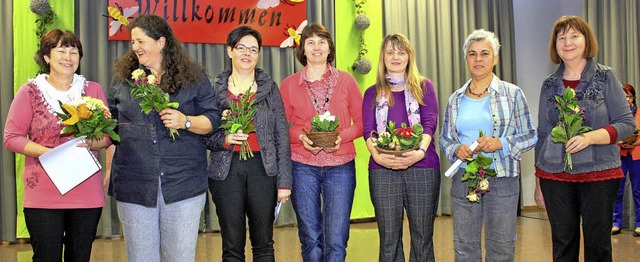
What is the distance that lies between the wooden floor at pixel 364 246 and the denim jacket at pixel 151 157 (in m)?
2.53

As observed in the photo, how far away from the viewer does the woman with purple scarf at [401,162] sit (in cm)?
346

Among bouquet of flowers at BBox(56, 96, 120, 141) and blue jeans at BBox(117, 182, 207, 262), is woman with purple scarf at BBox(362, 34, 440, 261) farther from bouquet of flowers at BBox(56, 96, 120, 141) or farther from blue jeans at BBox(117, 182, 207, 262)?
bouquet of flowers at BBox(56, 96, 120, 141)

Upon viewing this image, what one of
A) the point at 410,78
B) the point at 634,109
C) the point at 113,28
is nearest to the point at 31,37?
the point at 113,28

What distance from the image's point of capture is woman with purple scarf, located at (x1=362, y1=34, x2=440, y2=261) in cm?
346

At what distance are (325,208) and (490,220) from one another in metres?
0.94

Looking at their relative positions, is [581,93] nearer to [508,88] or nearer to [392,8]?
[508,88]

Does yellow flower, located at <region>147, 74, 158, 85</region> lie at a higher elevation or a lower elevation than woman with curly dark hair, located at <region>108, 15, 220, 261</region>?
higher

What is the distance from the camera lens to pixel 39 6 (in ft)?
20.1

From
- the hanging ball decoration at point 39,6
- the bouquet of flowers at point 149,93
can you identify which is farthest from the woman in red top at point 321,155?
the hanging ball decoration at point 39,6

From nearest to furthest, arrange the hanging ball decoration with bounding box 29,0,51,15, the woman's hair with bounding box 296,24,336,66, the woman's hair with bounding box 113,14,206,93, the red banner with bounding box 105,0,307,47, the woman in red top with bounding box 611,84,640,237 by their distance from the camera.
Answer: the woman's hair with bounding box 113,14,206,93 → the woman's hair with bounding box 296,24,336,66 → the hanging ball decoration with bounding box 29,0,51,15 → the woman in red top with bounding box 611,84,640,237 → the red banner with bounding box 105,0,307,47

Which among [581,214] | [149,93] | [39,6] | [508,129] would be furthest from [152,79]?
[39,6]

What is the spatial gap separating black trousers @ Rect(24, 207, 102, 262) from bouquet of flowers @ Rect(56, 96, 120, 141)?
428mm

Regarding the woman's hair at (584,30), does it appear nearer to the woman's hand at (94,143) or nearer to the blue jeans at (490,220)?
the blue jeans at (490,220)

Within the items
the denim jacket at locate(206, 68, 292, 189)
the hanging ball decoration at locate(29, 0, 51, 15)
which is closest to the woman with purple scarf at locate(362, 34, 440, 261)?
the denim jacket at locate(206, 68, 292, 189)
